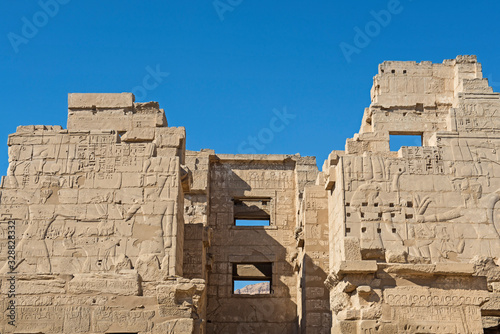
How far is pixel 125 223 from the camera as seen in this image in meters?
13.5

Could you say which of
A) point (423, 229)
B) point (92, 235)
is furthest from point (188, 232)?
point (423, 229)

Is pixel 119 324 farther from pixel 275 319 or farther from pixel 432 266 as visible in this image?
pixel 275 319

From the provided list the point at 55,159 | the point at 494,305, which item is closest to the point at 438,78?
the point at 494,305

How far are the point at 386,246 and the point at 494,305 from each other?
236 centimetres

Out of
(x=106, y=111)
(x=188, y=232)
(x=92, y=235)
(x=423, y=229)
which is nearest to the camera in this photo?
(x=92, y=235)

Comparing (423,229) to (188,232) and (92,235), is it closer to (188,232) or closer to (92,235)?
(188,232)

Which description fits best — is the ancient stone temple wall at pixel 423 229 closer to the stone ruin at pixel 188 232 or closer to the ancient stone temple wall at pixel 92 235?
the stone ruin at pixel 188 232

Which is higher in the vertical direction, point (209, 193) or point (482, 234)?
point (209, 193)

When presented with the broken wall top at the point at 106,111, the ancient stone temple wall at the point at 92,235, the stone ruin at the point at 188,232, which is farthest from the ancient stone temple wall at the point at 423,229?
the broken wall top at the point at 106,111

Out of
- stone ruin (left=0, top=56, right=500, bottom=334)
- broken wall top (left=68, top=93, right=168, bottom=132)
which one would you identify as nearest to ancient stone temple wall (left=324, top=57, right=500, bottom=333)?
stone ruin (left=0, top=56, right=500, bottom=334)

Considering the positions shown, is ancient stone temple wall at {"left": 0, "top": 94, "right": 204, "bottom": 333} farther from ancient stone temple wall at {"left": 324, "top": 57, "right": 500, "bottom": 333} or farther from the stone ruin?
ancient stone temple wall at {"left": 324, "top": 57, "right": 500, "bottom": 333}

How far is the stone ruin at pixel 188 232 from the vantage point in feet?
39.4

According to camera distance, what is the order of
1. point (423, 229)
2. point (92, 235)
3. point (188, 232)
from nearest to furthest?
point (92, 235)
point (423, 229)
point (188, 232)

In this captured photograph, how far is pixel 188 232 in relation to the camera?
1559 cm
